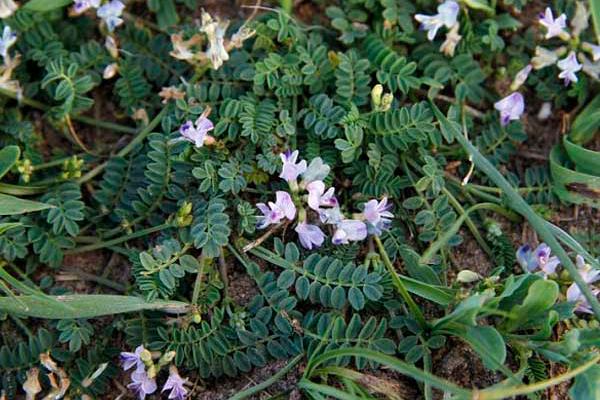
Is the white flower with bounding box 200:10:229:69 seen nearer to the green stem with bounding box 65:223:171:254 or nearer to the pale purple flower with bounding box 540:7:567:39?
the green stem with bounding box 65:223:171:254

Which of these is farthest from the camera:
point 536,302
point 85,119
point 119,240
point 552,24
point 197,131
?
point 85,119

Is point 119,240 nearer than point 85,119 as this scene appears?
Yes

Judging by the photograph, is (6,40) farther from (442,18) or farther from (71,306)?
(442,18)

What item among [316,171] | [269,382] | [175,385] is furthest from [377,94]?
[175,385]

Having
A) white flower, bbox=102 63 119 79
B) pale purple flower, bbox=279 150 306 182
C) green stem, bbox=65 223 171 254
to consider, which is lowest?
green stem, bbox=65 223 171 254

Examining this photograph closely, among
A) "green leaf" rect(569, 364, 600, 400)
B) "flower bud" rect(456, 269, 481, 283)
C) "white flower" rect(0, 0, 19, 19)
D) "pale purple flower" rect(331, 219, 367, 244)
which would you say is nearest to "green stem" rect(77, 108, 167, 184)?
"white flower" rect(0, 0, 19, 19)

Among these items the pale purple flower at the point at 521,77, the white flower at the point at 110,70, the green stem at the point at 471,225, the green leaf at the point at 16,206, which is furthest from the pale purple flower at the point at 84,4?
the pale purple flower at the point at 521,77

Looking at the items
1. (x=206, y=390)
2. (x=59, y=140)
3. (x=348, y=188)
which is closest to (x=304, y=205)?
(x=348, y=188)
